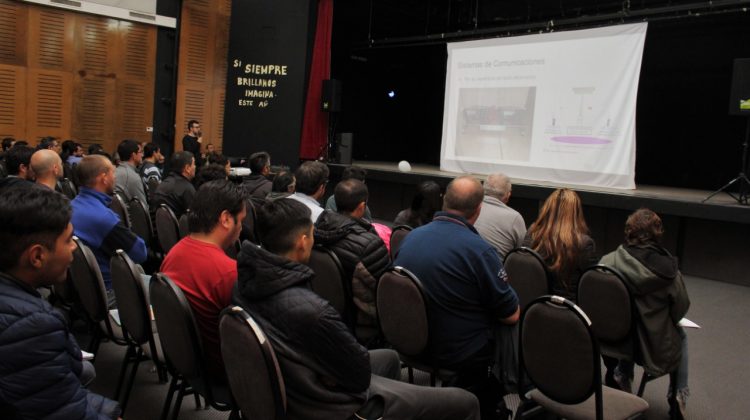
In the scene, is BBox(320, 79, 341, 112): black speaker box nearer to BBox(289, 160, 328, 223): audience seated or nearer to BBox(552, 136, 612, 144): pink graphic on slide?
BBox(552, 136, 612, 144): pink graphic on slide

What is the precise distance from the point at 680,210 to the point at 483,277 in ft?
16.4

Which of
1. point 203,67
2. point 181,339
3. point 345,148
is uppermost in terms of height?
point 203,67

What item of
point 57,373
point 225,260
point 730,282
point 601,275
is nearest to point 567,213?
point 601,275

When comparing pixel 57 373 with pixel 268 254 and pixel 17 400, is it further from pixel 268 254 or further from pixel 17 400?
pixel 268 254

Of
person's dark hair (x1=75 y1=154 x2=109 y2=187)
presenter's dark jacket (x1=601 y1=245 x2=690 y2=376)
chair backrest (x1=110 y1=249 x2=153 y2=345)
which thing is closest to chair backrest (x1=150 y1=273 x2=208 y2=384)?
chair backrest (x1=110 y1=249 x2=153 y2=345)

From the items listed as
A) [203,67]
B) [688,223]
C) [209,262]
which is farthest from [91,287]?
[203,67]

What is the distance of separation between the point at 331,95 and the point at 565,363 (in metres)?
8.99

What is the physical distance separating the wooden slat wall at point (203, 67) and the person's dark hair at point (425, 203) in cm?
737

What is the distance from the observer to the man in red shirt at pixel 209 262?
2.19 m

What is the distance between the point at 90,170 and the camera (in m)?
3.26

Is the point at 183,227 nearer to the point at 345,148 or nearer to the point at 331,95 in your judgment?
the point at 345,148

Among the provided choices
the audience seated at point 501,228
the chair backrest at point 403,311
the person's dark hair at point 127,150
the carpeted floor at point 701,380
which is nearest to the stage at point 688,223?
the carpeted floor at point 701,380

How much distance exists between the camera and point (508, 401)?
3.08 m

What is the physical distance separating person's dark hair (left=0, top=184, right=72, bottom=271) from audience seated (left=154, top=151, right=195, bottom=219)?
122 inches
